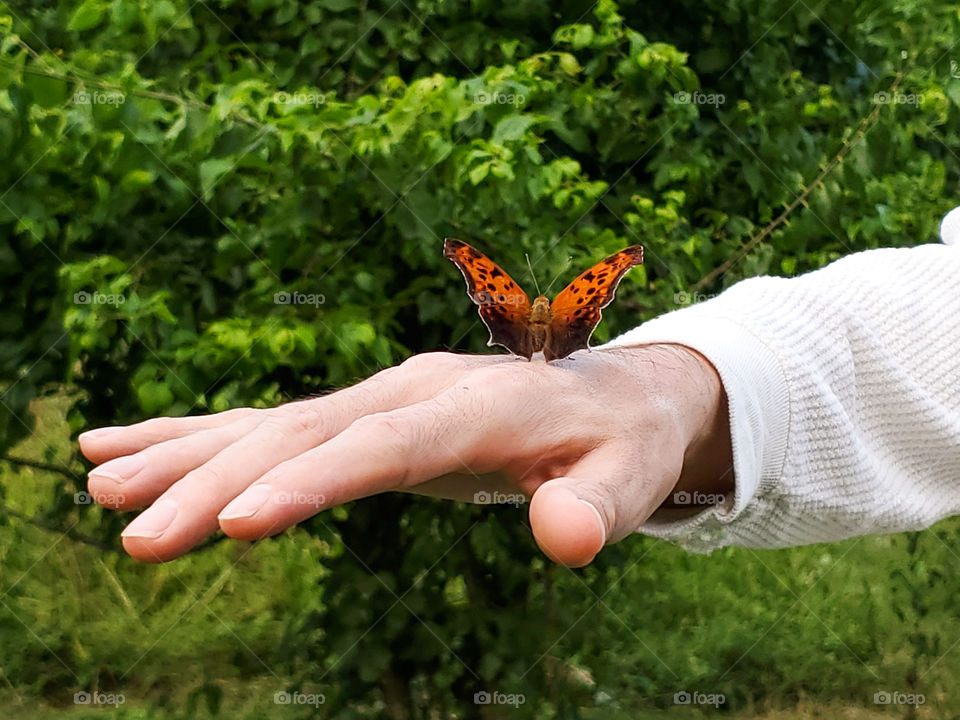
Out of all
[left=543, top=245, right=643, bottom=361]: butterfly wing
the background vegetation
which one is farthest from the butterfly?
the background vegetation

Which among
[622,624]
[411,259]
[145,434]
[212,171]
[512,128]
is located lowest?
[622,624]

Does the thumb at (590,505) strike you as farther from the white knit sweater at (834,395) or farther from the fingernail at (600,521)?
the white knit sweater at (834,395)

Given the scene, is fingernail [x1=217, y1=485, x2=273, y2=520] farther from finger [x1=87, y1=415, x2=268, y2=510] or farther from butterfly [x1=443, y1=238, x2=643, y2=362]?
butterfly [x1=443, y1=238, x2=643, y2=362]

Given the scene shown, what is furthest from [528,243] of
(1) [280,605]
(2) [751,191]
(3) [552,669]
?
(1) [280,605]

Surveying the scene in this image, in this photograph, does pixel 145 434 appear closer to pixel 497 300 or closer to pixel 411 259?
pixel 497 300

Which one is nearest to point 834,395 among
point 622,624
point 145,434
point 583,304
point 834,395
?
point 834,395

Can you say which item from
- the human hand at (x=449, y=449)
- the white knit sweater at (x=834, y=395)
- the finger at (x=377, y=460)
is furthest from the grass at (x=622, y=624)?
the finger at (x=377, y=460)
